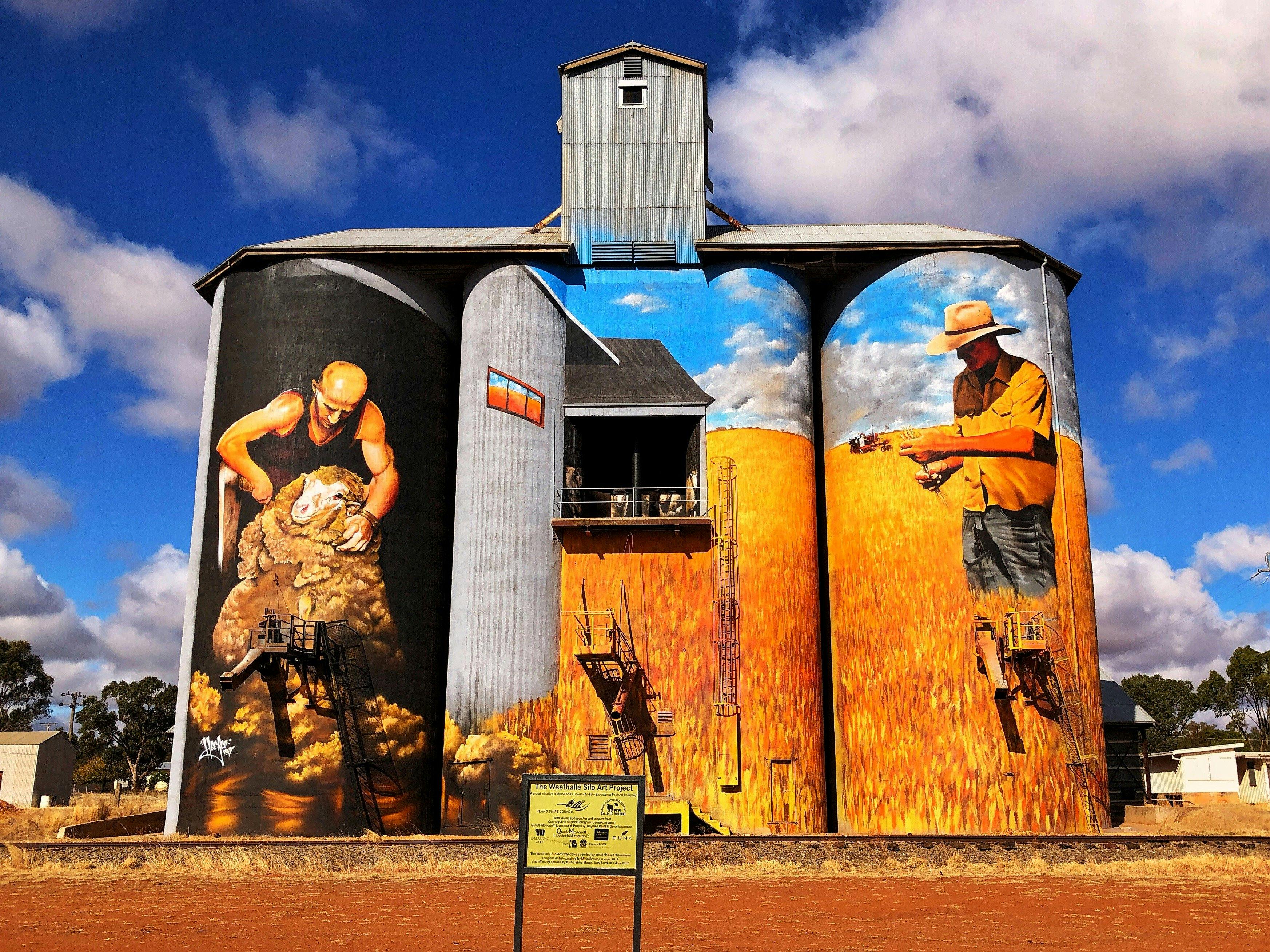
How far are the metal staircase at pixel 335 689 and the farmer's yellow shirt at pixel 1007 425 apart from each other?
17.9 m

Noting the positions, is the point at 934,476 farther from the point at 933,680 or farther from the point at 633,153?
the point at 633,153

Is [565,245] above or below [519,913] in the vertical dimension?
above

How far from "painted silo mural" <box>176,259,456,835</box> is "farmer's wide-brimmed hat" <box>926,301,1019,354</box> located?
50.7 feet

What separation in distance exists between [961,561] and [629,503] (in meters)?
9.85

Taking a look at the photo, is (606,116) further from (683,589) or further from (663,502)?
(683,589)

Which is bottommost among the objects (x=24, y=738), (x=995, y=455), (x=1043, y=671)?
(x=24, y=738)

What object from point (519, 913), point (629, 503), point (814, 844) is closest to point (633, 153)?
point (629, 503)

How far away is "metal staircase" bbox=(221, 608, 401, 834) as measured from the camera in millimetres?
28531

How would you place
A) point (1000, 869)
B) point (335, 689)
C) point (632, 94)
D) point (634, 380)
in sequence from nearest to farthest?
1. point (1000, 869)
2. point (335, 689)
3. point (634, 380)
4. point (632, 94)

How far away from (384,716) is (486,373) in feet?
34.4

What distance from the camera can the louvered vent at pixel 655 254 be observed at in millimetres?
33812

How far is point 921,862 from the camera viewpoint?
22188 millimetres

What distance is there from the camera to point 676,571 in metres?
30.7

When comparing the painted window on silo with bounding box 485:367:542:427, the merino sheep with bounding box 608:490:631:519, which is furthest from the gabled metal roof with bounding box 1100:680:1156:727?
the painted window on silo with bounding box 485:367:542:427
